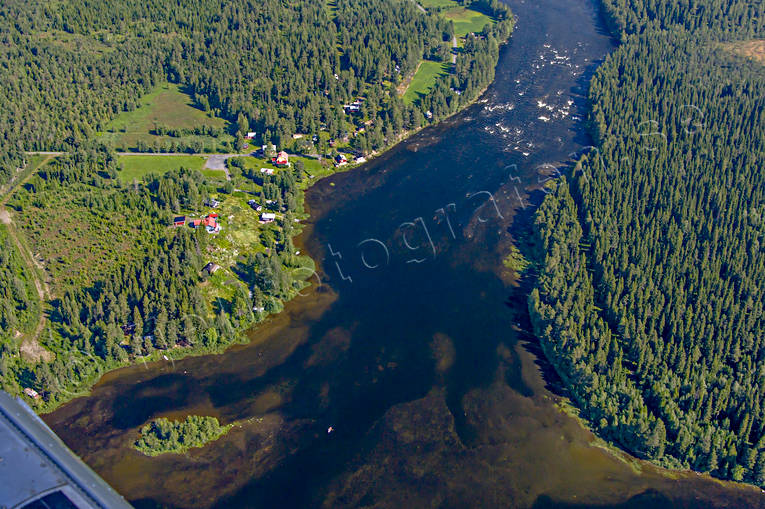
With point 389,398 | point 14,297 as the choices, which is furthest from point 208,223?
point 389,398

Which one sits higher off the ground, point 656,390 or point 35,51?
point 35,51

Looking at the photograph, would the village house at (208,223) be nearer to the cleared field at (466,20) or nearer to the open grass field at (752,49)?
the cleared field at (466,20)

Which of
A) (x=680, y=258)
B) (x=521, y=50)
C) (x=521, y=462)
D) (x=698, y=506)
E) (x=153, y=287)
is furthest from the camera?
(x=521, y=50)

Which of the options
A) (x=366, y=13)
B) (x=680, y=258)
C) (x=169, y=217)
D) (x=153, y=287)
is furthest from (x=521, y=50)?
(x=153, y=287)

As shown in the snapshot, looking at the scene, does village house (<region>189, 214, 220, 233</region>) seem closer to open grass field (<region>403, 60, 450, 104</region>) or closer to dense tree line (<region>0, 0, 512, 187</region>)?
dense tree line (<region>0, 0, 512, 187</region>)

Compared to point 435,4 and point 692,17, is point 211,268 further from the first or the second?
point 692,17

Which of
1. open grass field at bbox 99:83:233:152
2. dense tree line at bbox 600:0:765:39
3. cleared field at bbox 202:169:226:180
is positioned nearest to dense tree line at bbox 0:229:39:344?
cleared field at bbox 202:169:226:180

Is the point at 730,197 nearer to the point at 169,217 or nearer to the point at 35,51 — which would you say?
the point at 169,217
